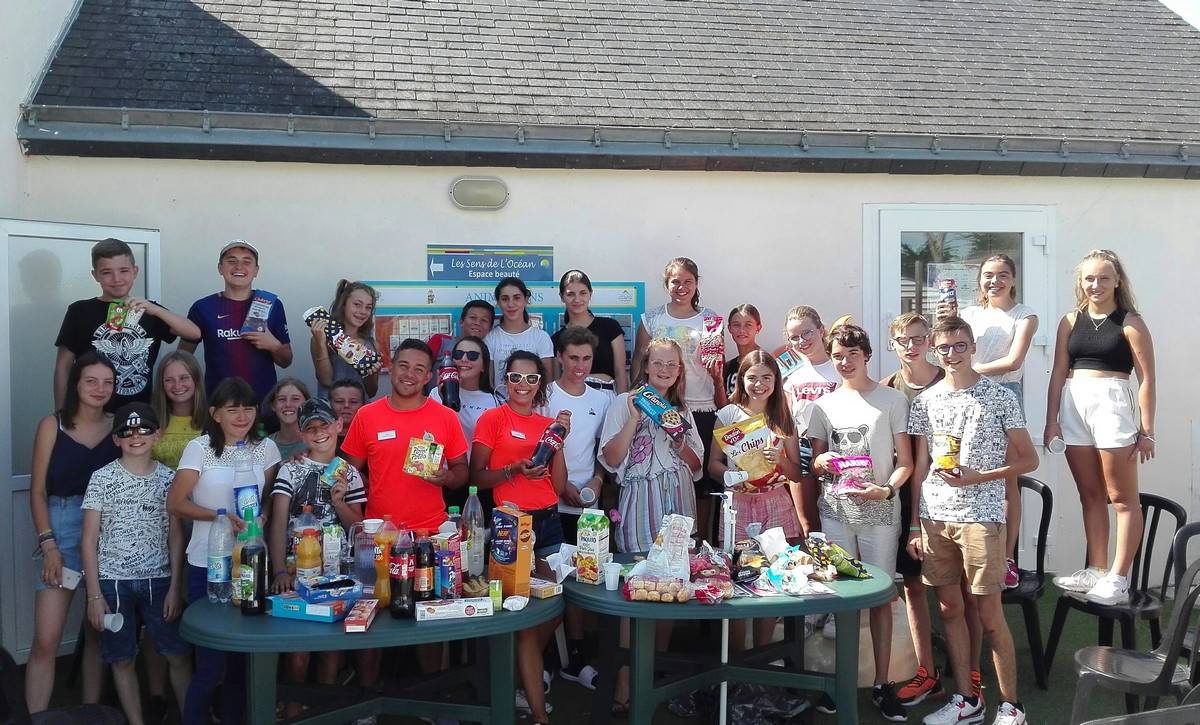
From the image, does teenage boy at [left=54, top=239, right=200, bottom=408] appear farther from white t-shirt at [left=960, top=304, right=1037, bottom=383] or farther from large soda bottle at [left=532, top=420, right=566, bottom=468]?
white t-shirt at [left=960, top=304, right=1037, bottom=383]

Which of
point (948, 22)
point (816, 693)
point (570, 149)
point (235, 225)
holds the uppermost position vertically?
point (948, 22)

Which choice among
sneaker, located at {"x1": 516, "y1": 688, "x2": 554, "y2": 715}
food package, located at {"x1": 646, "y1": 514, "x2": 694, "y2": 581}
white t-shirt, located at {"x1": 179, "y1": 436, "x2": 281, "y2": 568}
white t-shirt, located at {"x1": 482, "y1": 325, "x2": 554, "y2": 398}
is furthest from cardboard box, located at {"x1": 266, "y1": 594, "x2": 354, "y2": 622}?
white t-shirt, located at {"x1": 482, "y1": 325, "x2": 554, "y2": 398}

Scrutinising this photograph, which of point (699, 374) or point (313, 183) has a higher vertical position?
point (313, 183)

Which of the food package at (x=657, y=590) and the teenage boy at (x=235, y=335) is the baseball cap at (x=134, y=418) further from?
the food package at (x=657, y=590)

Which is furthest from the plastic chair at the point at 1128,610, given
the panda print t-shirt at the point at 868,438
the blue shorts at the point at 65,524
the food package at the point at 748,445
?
the blue shorts at the point at 65,524

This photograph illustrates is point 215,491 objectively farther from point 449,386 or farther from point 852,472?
point 852,472

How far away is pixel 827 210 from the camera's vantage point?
6.75m

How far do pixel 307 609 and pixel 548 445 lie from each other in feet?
4.15

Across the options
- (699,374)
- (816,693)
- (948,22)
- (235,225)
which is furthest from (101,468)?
(948,22)

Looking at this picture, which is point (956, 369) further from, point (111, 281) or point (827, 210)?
point (111, 281)

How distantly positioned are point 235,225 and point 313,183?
1.90 feet

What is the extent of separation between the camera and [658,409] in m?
4.43

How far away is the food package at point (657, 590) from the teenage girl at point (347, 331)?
2371 mm

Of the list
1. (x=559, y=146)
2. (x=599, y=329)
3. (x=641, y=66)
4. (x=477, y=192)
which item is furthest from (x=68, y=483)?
(x=641, y=66)
